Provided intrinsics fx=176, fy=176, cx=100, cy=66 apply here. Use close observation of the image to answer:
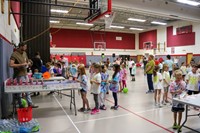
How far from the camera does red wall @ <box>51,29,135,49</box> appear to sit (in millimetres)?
22812

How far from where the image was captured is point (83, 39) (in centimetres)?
2409

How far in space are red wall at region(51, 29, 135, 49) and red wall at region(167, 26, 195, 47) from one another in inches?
267

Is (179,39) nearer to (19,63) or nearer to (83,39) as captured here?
(83,39)

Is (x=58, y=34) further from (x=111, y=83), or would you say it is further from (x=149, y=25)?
(x=111, y=83)

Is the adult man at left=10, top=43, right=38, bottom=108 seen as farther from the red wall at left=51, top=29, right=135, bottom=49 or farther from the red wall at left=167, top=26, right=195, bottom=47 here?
the red wall at left=167, top=26, right=195, bottom=47

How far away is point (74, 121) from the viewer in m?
4.28

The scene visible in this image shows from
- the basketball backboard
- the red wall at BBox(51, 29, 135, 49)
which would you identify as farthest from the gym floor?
the red wall at BBox(51, 29, 135, 49)

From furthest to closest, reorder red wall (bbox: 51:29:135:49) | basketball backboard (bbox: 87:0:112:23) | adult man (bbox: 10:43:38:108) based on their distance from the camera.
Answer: red wall (bbox: 51:29:135:49) → basketball backboard (bbox: 87:0:112:23) → adult man (bbox: 10:43:38:108)

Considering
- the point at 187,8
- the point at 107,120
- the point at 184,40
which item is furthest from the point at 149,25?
the point at 107,120

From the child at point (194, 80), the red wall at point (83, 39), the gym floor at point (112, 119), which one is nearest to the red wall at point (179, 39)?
the red wall at point (83, 39)

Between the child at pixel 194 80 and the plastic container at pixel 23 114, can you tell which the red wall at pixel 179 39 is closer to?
the child at pixel 194 80

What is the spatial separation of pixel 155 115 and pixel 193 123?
36.4 inches

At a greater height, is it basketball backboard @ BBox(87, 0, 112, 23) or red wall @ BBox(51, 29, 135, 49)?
red wall @ BBox(51, 29, 135, 49)

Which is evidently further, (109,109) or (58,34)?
(58,34)
